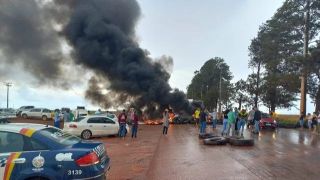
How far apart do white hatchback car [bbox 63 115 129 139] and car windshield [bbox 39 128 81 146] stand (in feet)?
52.8

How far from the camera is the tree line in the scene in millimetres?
42469

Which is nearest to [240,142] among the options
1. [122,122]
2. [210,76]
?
[122,122]

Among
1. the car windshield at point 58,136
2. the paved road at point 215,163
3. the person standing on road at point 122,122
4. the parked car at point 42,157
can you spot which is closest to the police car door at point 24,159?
the parked car at point 42,157

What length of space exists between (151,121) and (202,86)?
227 ft

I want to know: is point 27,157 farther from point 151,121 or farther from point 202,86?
point 202,86

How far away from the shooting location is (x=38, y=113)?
50469mm

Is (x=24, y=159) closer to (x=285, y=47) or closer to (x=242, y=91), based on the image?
(x=285, y=47)

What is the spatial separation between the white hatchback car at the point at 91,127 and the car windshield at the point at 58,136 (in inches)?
634

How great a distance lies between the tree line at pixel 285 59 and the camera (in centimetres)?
4247

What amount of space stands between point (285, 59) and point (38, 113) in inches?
1168

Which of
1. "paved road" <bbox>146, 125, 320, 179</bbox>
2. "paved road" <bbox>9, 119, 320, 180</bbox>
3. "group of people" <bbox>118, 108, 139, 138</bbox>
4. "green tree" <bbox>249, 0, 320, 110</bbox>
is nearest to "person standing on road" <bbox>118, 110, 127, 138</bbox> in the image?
"group of people" <bbox>118, 108, 139, 138</bbox>

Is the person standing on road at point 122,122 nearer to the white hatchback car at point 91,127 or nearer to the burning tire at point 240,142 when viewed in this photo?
the white hatchback car at point 91,127

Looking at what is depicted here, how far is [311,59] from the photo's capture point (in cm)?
3888

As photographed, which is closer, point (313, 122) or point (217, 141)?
point (217, 141)
